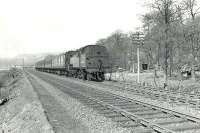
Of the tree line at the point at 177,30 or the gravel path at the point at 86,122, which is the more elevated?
the tree line at the point at 177,30

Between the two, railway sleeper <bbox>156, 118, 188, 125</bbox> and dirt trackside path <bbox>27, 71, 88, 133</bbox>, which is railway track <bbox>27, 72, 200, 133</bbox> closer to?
railway sleeper <bbox>156, 118, 188, 125</bbox>

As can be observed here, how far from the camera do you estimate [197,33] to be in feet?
84.5

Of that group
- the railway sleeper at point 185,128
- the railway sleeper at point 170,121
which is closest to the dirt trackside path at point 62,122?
the railway sleeper at point 170,121

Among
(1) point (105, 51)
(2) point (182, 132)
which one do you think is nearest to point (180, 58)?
(1) point (105, 51)

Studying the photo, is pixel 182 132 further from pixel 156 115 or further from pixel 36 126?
pixel 36 126

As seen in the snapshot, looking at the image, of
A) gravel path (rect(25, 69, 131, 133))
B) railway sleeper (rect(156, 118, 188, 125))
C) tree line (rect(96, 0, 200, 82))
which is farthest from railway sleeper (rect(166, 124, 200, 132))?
tree line (rect(96, 0, 200, 82))

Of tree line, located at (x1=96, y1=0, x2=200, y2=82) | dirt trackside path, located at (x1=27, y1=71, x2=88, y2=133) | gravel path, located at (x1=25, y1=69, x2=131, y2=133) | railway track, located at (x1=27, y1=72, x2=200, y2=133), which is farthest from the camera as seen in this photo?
tree line, located at (x1=96, y1=0, x2=200, y2=82)

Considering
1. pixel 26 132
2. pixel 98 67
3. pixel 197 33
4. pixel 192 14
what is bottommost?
pixel 26 132

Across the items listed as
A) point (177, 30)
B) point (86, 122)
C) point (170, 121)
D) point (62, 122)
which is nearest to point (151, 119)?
point (170, 121)

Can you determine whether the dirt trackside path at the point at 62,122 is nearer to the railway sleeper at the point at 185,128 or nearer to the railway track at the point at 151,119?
the railway track at the point at 151,119

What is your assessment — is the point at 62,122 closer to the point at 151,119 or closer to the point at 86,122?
the point at 86,122

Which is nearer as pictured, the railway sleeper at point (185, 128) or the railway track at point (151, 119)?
the railway sleeper at point (185, 128)

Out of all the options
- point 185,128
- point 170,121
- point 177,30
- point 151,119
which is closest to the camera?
point 185,128

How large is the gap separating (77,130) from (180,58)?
20776 millimetres
